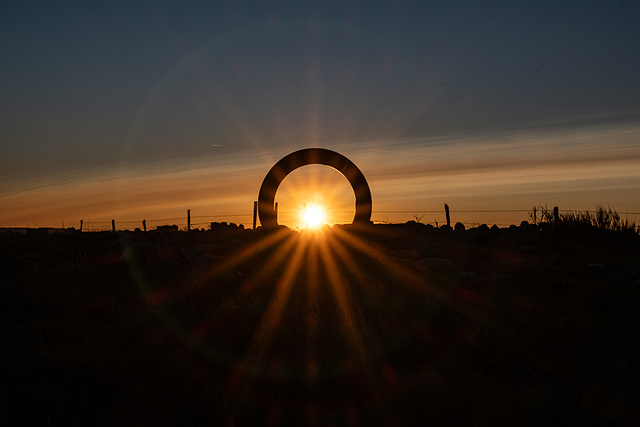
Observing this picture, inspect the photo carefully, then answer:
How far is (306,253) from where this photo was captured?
42.6ft

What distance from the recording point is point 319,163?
737 inches

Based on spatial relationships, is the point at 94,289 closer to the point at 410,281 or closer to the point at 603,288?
the point at 410,281

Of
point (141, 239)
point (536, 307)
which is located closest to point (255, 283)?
point (536, 307)

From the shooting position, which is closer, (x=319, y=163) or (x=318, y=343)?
(x=318, y=343)

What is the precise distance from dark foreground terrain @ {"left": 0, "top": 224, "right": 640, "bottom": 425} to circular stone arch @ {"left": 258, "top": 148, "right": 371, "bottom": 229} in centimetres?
643

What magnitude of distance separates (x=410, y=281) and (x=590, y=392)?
4416mm

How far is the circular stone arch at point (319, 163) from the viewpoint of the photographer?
1856cm

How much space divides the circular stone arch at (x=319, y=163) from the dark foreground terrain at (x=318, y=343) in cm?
643

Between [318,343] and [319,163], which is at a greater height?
[319,163]

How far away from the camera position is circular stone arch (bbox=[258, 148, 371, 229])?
1856 centimetres

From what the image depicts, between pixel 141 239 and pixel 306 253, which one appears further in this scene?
pixel 141 239

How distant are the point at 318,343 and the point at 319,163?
40.3ft

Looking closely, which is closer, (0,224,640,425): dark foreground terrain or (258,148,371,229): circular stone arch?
(0,224,640,425): dark foreground terrain

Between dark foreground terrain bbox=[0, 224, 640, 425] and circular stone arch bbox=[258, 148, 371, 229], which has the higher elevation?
circular stone arch bbox=[258, 148, 371, 229]
